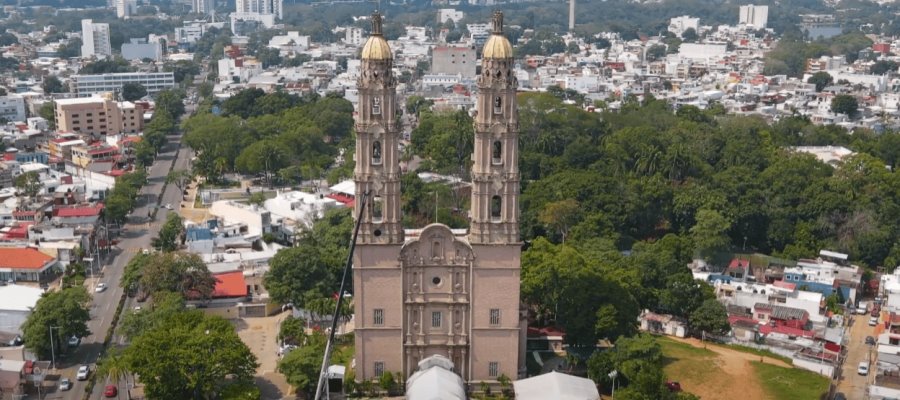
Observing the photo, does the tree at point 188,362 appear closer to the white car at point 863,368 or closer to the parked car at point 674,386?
the parked car at point 674,386

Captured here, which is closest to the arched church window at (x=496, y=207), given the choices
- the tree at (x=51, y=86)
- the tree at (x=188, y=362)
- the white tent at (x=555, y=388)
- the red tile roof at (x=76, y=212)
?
the white tent at (x=555, y=388)

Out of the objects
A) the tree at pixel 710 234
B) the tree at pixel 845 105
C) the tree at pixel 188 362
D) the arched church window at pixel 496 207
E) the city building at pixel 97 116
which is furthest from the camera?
the tree at pixel 845 105

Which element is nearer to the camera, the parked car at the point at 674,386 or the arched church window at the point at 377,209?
the arched church window at the point at 377,209

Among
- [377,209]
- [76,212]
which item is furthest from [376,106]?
[76,212]

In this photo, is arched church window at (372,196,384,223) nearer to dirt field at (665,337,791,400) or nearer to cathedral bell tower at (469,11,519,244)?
cathedral bell tower at (469,11,519,244)

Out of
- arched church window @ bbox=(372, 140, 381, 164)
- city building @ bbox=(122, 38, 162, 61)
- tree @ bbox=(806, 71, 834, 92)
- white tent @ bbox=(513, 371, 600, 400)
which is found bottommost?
white tent @ bbox=(513, 371, 600, 400)

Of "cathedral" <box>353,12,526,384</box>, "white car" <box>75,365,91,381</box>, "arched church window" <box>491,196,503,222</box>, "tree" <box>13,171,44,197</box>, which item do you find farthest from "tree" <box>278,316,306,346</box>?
"tree" <box>13,171,44,197</box>

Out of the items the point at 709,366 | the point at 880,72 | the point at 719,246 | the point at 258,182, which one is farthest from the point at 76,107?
the point at 880,72
